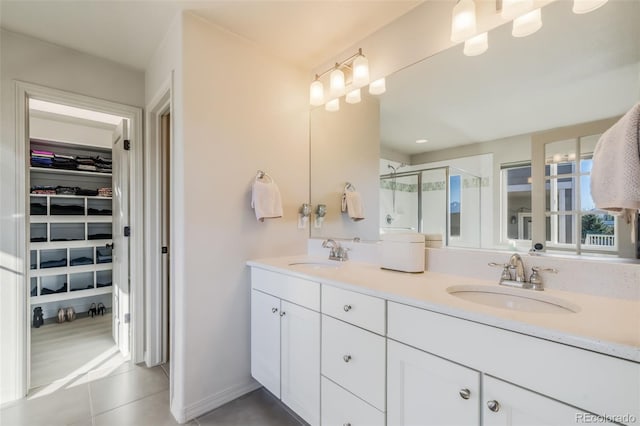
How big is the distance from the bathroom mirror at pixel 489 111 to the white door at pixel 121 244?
1776 mm

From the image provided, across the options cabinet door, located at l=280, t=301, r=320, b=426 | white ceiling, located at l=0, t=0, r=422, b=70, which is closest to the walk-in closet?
white ceiling, located at l=0, t=0, r=422, b=70

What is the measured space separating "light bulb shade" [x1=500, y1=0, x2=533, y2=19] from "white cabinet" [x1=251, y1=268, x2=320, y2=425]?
151cm

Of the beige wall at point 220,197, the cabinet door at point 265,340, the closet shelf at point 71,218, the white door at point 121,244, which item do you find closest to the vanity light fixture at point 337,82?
the beige wall at point 220,197

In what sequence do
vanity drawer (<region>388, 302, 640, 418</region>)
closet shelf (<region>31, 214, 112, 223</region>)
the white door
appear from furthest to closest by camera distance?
1. closet shelf (<region>31, 214, 112, 223</region>)
2. the white door
3. vanity drawer (<region>388, 302, 640, 418</region>)

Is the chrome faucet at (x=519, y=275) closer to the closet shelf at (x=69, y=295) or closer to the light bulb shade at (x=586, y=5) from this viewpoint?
the light bulb shade at (x=586, y=5)

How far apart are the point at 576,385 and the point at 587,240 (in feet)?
2.18

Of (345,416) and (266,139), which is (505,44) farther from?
(345,416)

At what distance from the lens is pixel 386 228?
1777 millimetres

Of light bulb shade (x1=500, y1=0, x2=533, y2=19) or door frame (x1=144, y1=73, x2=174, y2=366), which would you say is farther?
door frame (x1=144, y1=73, x2=174, y2=366)

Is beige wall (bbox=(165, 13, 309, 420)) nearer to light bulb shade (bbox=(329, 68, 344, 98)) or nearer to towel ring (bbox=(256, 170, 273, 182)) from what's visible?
towel ring (bbox=(256, 170, 273, 182))

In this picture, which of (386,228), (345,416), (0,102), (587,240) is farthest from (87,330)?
(587,240)

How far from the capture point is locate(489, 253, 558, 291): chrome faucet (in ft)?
3.71

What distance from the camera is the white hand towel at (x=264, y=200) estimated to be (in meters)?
1.80

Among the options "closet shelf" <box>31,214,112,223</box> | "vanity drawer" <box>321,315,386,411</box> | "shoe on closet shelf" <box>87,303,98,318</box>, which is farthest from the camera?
"shoe on closet shelf" <box>87,303,98,318</box>
